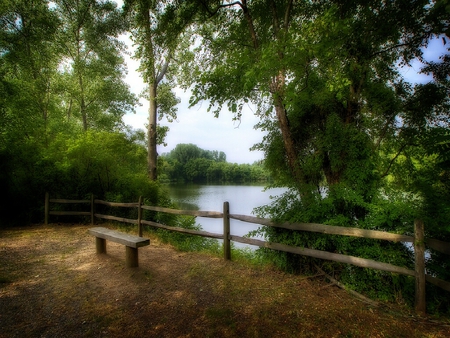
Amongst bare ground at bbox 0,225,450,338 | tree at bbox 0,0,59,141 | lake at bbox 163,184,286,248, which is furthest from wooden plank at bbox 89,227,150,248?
tree at bbox 0,0,59,141

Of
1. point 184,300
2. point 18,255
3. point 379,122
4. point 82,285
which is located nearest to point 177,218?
point 18,255

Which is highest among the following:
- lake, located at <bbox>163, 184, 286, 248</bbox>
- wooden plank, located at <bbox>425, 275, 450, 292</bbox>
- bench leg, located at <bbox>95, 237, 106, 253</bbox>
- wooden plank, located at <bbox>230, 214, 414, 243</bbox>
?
wooden plank, located at <bbox>230, 214, 414, 243</bbox>

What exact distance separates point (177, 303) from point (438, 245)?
370cm

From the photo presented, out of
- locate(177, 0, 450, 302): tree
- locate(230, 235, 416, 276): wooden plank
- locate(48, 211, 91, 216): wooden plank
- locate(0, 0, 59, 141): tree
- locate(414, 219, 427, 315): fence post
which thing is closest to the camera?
locate(414, 219, 427, 315): fence post

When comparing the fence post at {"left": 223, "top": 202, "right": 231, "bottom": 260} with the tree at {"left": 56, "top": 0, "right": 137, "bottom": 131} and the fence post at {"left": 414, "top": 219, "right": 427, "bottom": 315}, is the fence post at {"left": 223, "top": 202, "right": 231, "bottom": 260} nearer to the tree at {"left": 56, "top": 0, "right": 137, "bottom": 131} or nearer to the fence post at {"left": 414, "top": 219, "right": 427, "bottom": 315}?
the fence post at {"left": 414, "top": 219, "right": 427, "bottom": 315}

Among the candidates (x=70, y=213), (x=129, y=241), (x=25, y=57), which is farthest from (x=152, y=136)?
(x=129, y=241)

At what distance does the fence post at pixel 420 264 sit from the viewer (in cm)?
318

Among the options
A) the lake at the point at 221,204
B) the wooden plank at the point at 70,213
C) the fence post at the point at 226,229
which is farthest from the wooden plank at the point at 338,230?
the wooden plank at the point at 70,213

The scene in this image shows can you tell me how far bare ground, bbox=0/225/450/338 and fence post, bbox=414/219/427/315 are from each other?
0.66 feet

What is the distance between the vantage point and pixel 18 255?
5.65 m

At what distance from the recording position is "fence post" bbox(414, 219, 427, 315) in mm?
3176

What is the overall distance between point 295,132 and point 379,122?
182cm

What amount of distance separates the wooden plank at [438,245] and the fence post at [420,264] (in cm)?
8

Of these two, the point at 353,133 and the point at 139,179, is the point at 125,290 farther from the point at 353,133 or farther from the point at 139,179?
the point at 139,179
